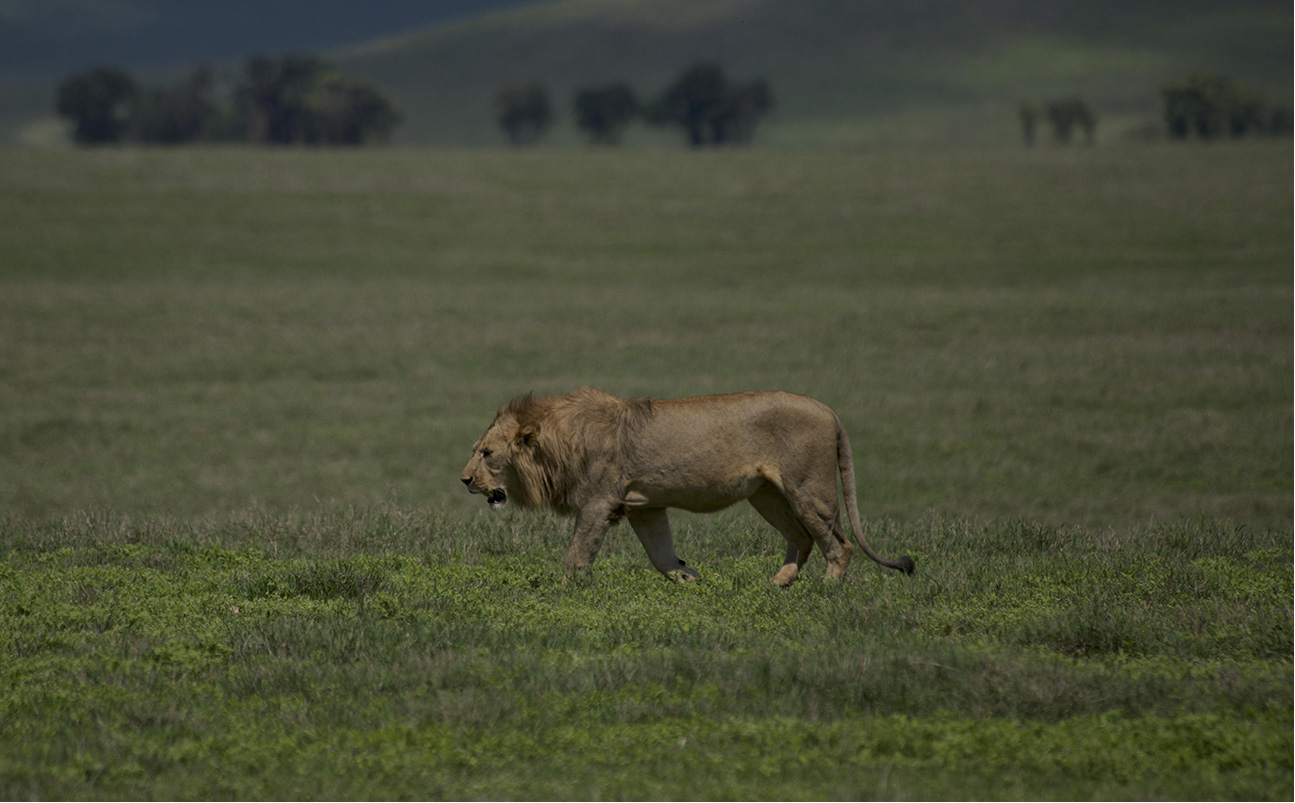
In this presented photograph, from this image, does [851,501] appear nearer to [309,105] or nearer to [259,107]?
Answer: [309,105]

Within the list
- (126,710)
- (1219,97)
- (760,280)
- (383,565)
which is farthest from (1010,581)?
(1219,97)

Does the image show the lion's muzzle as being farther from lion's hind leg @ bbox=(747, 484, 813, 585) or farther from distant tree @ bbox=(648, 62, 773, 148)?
distant tree @ bbox=(648, 62, 773, 148)

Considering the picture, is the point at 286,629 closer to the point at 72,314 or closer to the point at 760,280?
the point at 72,314

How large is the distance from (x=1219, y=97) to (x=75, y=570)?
123 metres

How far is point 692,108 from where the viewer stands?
140 meters

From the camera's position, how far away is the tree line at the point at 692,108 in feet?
461

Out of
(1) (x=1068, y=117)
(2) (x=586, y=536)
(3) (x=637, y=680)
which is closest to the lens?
(3) (x=637, y=680)

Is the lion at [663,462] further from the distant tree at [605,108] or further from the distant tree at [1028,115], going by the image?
the distant tree at [605,108]

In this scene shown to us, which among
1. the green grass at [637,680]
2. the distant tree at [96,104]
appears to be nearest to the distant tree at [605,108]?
the distant tree at [96,104]

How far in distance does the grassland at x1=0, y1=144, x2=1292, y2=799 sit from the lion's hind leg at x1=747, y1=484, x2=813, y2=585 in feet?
0.81

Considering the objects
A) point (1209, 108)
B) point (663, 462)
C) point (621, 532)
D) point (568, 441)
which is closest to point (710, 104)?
point (1209, 108)

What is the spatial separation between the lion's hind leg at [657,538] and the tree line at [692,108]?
445 feet

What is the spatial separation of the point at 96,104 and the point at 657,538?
146707 mm

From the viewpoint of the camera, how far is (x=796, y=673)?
595cm
